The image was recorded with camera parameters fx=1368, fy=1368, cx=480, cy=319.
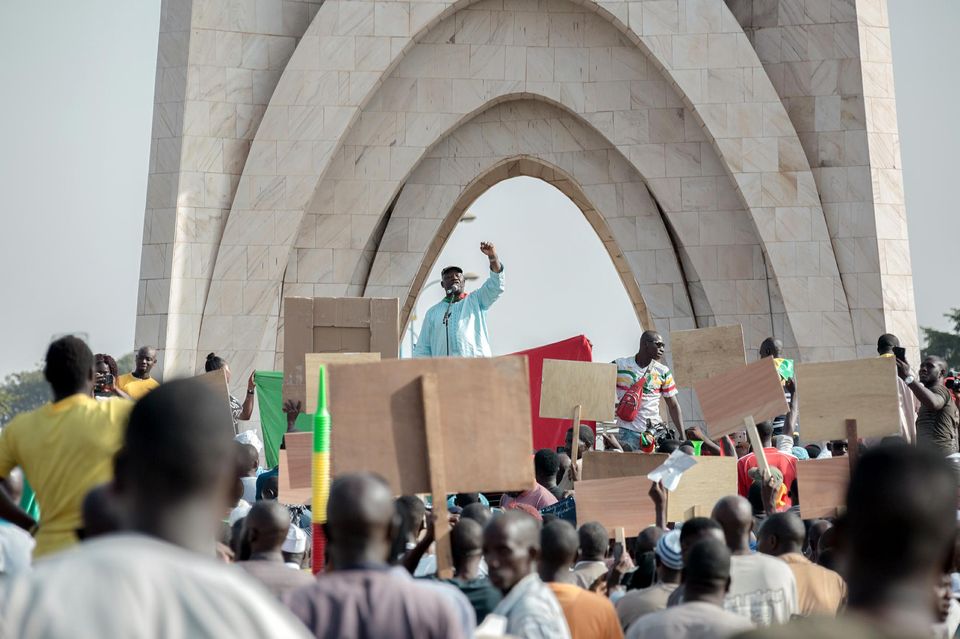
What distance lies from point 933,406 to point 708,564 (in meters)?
6.65

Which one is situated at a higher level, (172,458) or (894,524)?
(172,458)

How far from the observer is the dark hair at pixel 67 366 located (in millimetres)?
5129

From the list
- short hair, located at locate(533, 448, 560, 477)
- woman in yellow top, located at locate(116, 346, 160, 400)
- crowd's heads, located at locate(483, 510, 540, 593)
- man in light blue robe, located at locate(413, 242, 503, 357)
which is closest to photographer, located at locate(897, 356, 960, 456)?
short hair, located at locate(533, 448, 560, 477)

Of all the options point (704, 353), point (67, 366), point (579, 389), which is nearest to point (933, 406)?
point (704, 353)

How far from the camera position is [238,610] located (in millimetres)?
2004

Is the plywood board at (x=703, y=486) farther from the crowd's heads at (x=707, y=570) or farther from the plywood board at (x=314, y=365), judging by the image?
the crowd's heads at (x=707, y=570)

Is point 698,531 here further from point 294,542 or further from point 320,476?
point 294,542

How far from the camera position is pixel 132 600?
1.95m

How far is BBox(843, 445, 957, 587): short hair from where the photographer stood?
7.67ft

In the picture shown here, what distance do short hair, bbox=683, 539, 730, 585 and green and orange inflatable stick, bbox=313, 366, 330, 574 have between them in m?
1.55

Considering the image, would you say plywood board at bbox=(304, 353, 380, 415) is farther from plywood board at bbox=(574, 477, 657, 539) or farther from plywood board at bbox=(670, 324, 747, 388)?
plywood board at bbox=(670, 324, 747, 388)

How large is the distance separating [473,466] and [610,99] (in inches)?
617

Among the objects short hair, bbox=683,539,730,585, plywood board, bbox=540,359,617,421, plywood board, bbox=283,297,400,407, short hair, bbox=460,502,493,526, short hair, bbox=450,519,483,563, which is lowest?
short hair, bbox=683,539,730,585

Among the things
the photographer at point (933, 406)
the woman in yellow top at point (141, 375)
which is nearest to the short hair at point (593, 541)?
the photographer at point (933, 406)
